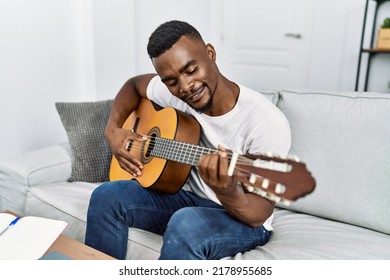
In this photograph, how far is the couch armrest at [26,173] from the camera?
5.07 ft

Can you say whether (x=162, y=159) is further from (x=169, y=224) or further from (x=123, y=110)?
(x=123, y=110)

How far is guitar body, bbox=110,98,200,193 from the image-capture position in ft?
3.75

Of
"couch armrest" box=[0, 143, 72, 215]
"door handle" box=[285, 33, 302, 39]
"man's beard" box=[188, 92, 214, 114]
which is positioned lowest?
"couch armrest" box=[0, 143, 72, 215]

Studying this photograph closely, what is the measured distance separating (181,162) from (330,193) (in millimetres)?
585

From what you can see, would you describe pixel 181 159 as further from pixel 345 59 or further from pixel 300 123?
pixel 345 59

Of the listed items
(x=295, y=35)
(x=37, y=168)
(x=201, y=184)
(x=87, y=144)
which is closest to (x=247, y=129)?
(x=201, y=184)

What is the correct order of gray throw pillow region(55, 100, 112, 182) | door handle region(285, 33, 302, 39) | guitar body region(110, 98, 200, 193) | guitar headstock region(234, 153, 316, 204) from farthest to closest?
1. door handle region(285, 33, 302, 39)
2. gray throw pillow region(55, 100, 112, 182)
3. guitar body region(110, 98, 200, 193)
4. guitar headstock region(234, 153, 316, 204)

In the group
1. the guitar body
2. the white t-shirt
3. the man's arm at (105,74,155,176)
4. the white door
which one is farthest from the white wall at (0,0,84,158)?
the white door

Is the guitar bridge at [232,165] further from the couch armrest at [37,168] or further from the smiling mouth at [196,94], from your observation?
the couch armrest at [37,168]

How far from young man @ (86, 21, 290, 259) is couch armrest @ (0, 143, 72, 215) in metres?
0.45

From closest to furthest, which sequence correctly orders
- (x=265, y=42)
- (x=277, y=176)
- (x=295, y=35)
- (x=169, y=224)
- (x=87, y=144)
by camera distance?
(x=277, y=176), (x=169, y=224), (x=87, y=144), (x=295, y=35), (x=265, y=42)

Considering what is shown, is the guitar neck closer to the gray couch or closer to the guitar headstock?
the guitar headstock

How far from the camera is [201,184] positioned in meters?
1.24
